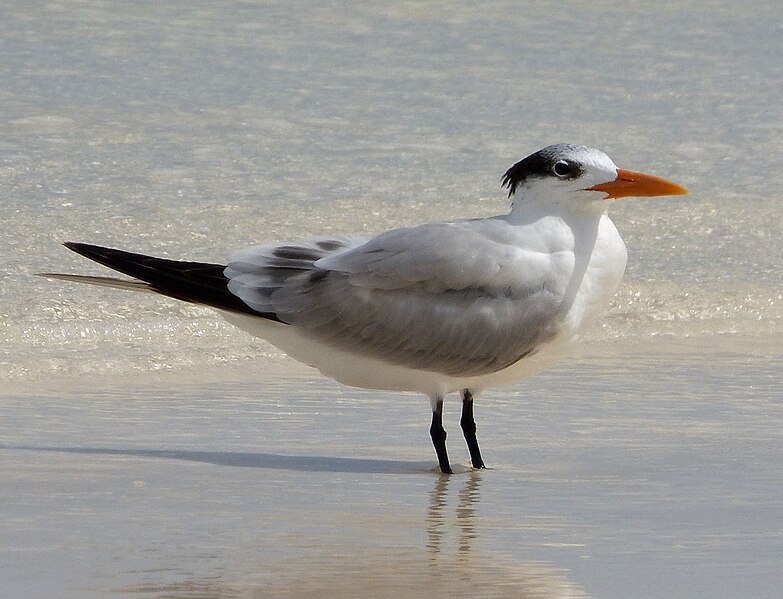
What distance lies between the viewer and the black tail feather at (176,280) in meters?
4.18

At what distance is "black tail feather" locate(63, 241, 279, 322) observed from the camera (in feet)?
13.7

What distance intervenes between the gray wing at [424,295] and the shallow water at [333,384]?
273 millimetres

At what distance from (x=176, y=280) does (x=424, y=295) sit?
24.6 inches

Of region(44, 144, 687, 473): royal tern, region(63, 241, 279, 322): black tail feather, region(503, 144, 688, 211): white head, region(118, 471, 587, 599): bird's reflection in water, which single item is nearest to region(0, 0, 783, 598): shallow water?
region(118, 471, 587, 599): bird's reflection in water

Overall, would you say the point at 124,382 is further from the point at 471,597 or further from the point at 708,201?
the point at 708,201

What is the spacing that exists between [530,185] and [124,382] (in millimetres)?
1397

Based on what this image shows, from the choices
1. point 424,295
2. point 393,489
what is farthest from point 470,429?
point 393,489

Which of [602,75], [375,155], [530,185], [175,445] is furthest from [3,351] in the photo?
[602,75]

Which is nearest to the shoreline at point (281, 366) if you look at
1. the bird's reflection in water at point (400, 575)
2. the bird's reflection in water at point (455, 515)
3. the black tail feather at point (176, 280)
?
the black tail feather at point (176, 280)

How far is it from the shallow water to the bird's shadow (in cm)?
1

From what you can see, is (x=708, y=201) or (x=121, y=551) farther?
(x=708, y=201)

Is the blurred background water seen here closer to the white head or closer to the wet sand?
the wet sand

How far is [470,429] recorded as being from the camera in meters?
4.12

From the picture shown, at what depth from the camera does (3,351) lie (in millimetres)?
5051
